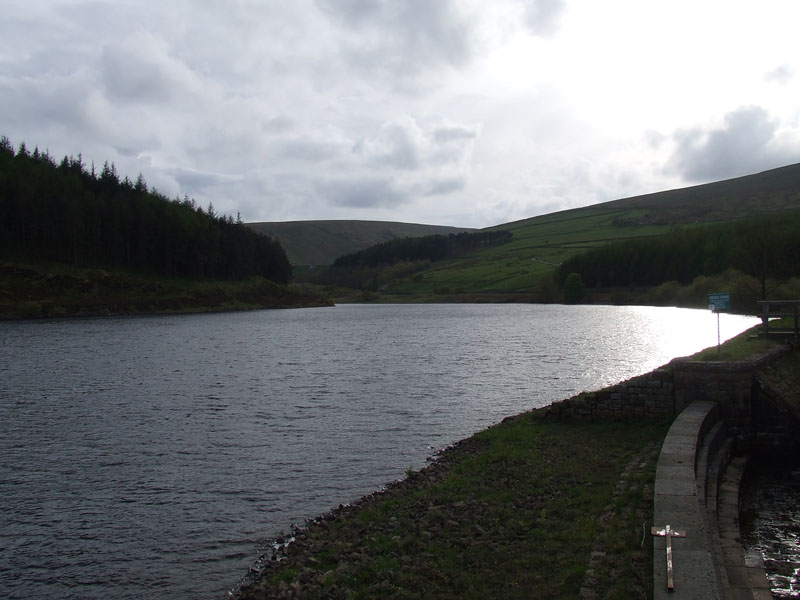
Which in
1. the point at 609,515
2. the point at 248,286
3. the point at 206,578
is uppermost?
the point at 248,286

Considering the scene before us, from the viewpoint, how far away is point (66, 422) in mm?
29266

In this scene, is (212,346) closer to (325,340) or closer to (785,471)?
(325,340)

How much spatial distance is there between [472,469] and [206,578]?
8.54 metres

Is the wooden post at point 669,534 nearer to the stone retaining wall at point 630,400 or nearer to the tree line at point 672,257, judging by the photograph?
the stone retaining wall at point 630,400

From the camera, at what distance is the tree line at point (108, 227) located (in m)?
121

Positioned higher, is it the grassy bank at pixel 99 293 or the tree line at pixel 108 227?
the tree line at pixel 108 227

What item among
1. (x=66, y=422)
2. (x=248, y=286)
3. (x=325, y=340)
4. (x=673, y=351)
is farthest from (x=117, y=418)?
(x=248, y=286)

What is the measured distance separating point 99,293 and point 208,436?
344 ft

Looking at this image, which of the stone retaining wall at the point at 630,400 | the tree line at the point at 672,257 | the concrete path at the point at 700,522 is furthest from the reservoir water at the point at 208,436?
the tree line at the point at 672,257

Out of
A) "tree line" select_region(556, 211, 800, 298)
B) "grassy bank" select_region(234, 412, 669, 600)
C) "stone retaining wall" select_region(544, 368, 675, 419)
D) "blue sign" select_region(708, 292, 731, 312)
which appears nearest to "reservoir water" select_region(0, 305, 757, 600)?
"grassy bank" select_region(234, 412, 669, 600)

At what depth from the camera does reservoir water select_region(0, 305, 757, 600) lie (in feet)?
49.3

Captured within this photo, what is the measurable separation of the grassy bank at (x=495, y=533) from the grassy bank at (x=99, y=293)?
350 feet

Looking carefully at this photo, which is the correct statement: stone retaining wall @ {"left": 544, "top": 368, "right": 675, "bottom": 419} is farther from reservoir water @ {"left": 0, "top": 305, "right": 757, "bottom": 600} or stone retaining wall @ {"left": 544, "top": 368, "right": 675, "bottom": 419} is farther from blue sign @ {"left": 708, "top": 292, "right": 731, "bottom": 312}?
reservoir water @ {"left": 0, "top": 305, "right": 757, "bottom": 600}

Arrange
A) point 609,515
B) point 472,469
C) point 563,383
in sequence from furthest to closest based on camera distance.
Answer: point 563,383 < point 472,469 < point 609,515
